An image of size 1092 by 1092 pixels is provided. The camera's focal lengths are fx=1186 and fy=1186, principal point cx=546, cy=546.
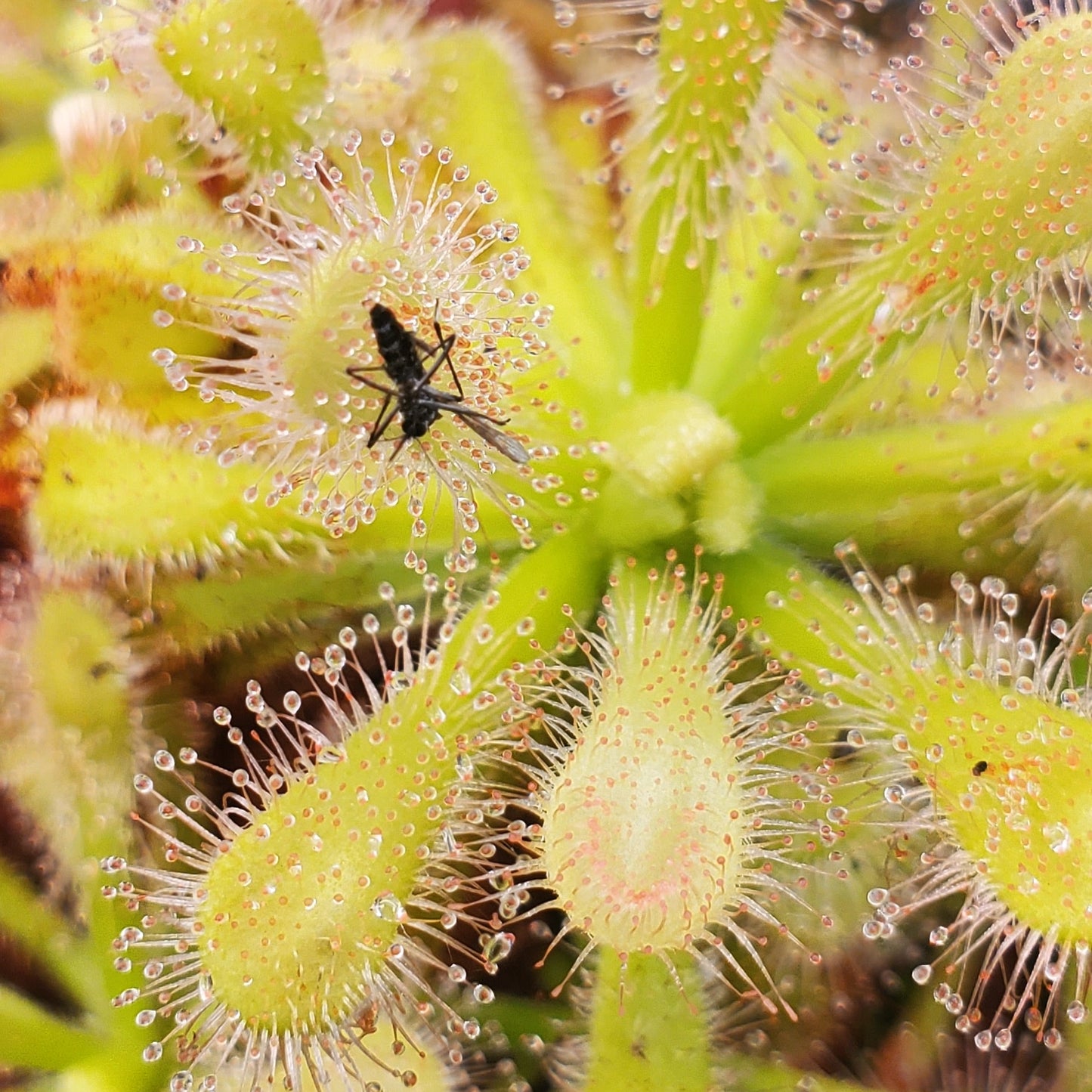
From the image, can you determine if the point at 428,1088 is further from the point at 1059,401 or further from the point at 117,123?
the point at 117,123

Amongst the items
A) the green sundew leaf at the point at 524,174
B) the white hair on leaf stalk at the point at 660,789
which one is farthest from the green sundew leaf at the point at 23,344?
the white hair on leaf stalk at the point at 660,789

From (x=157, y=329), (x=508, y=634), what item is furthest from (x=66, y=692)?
(x=508, y=634)

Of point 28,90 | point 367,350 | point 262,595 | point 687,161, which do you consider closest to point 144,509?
point 262,595

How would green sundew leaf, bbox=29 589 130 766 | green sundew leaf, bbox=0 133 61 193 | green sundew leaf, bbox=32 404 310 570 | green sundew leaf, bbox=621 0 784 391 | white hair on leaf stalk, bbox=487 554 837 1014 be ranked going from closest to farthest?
white hair on leaf stalk, bbox=487 554 837 1014 < green sundew leaf, bbox=621 0 784 391 < green sundew leaf, bbox=32 404 310 570 < green sundew leaf, bbox=29 589 130 766 < green sundew leaf, bbox=0 133 61 193

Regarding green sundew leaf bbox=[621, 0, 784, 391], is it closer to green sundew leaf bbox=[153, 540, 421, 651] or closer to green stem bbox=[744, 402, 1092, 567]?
green stem bbox=[744, 402, 1092, 567]

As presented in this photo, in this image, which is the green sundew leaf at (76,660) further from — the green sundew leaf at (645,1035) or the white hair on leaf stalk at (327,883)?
the green sundew leaf at (645,1035)

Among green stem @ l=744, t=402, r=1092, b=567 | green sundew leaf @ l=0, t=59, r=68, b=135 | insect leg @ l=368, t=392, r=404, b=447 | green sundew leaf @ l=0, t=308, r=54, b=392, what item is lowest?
green stem @ l=744, t=402, r=1092, b=567

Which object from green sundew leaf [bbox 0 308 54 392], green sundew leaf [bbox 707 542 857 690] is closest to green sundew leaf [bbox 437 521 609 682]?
green sundew leaf [bbox 707 542 857 690]
